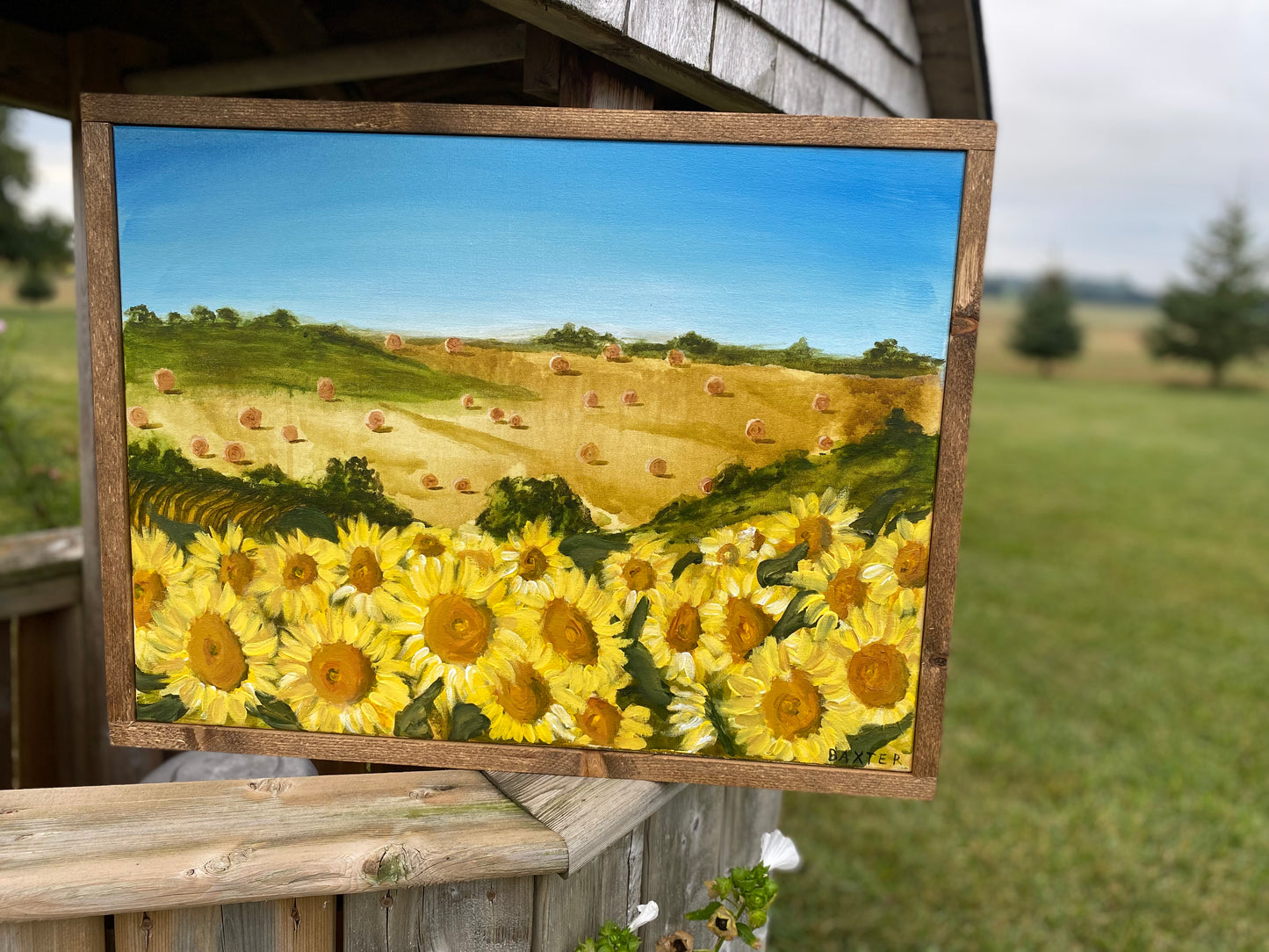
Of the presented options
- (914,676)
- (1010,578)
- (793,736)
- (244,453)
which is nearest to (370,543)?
(244,453)

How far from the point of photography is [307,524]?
1.12 m

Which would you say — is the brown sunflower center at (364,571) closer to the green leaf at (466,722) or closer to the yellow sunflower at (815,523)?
the green leaf at (466,722)

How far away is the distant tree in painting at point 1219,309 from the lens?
25141 millimetres

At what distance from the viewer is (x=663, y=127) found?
1.04 m

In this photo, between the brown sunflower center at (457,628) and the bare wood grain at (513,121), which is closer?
the bare wood grain at (513,121)

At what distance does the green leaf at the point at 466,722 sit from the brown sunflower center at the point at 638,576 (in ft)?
0.87

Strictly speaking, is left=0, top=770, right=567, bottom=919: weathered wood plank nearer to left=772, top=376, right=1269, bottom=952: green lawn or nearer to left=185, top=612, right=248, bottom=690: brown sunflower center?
left=185, top=612, right=248, bottom=690: brown sunflower center

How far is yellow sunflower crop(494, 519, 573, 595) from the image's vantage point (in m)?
1.11

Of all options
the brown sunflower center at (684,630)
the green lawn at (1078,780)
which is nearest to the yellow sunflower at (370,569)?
the brown sunflower center at (684,630)

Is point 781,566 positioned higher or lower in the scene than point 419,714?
higher

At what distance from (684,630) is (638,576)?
0.09 m

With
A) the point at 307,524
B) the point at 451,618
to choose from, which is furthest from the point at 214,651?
the point at 451,618

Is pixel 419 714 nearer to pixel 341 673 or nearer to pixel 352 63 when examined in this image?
pixel 341 673

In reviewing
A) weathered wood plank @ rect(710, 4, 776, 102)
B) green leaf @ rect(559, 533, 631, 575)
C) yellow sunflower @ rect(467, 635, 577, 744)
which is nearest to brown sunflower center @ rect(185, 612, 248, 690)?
yellow sunflower @ rect(467, 635, 577, 744)
